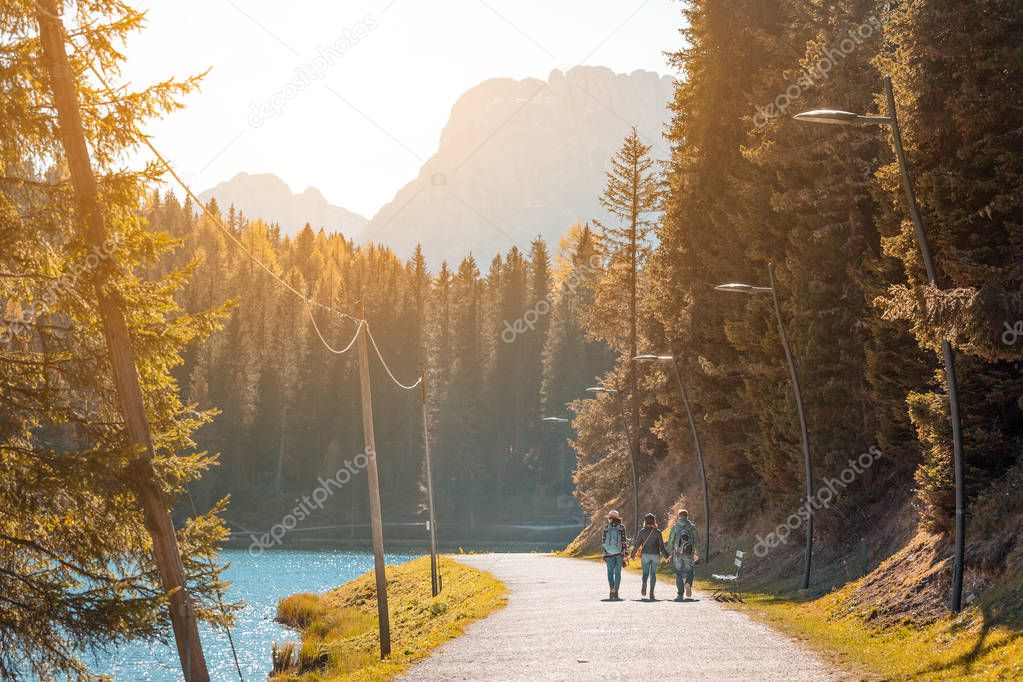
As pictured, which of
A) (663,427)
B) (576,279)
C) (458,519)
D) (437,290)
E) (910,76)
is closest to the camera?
(910,76)

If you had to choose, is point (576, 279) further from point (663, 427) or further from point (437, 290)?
point (663, 427)

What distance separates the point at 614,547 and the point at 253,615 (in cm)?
2139

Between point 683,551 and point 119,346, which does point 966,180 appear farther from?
point 119,346

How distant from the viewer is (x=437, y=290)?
131 metres

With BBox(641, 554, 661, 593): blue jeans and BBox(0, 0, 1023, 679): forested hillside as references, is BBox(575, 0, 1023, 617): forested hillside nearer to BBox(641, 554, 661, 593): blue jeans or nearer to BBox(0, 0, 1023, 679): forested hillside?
BBox(0, 0, 1023, 679): forested hillside

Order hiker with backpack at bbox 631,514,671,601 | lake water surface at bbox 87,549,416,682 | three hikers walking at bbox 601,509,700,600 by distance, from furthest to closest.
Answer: lake water surface at bbox 87,549,416,682 < three hikers walking at bbox 601,509,700,600 < hiker with backpack at bbox 631,514,671,601

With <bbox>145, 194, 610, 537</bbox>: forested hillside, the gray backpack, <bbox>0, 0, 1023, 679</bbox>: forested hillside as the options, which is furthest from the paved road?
<bbox>145, 194, 610, 537</bbox>: forested hillside

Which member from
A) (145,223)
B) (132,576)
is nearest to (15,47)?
(145,223)

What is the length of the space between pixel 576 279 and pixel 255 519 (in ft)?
136

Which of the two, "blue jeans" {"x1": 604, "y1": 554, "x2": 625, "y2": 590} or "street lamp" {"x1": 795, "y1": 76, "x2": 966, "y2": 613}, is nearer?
"street lamp" {"x1": 795, "y1": 76, "x2": 966, "y2": 613}

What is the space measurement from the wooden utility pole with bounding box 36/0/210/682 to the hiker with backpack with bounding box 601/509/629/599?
1165cm

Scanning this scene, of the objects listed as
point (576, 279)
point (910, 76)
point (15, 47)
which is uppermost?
point (576, 279)

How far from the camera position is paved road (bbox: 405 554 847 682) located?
13328mm

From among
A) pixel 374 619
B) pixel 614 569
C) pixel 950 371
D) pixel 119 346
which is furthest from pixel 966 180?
pixel 374 619
